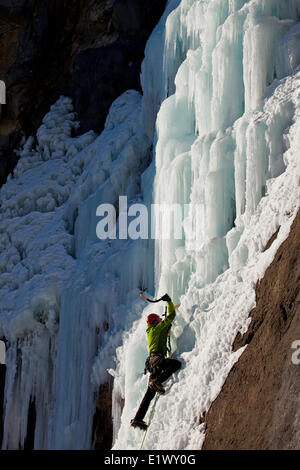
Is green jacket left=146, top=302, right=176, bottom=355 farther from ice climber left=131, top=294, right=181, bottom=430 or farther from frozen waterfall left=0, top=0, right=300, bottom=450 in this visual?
frozen waterfall left=0, top=0, right=300, bottom=450

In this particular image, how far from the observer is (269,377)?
7.02m

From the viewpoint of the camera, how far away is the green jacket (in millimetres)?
9039

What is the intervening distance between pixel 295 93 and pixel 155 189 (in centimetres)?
311

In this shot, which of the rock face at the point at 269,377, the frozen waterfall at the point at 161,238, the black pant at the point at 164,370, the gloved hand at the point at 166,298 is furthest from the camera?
the gloved hand at the point at 166,298

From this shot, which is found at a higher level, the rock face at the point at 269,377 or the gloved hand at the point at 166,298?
the gloved hand at the point at 166,298

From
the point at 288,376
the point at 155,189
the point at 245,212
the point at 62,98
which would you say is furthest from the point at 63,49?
the point at 288,376

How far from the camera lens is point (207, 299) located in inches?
355

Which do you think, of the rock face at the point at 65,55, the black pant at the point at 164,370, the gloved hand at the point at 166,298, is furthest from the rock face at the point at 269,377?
the rock face at the point at 65,55

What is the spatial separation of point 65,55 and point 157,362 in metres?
10.2

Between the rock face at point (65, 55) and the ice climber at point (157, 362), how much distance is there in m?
7.29

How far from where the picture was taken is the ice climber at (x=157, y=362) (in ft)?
28.9

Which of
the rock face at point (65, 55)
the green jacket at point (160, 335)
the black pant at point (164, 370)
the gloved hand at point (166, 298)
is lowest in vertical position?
the black pant at point (164, 370)

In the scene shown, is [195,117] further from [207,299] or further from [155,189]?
[207,299]

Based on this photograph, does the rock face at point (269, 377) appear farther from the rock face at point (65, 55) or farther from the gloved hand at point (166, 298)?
the rock face at point (65, 55)
